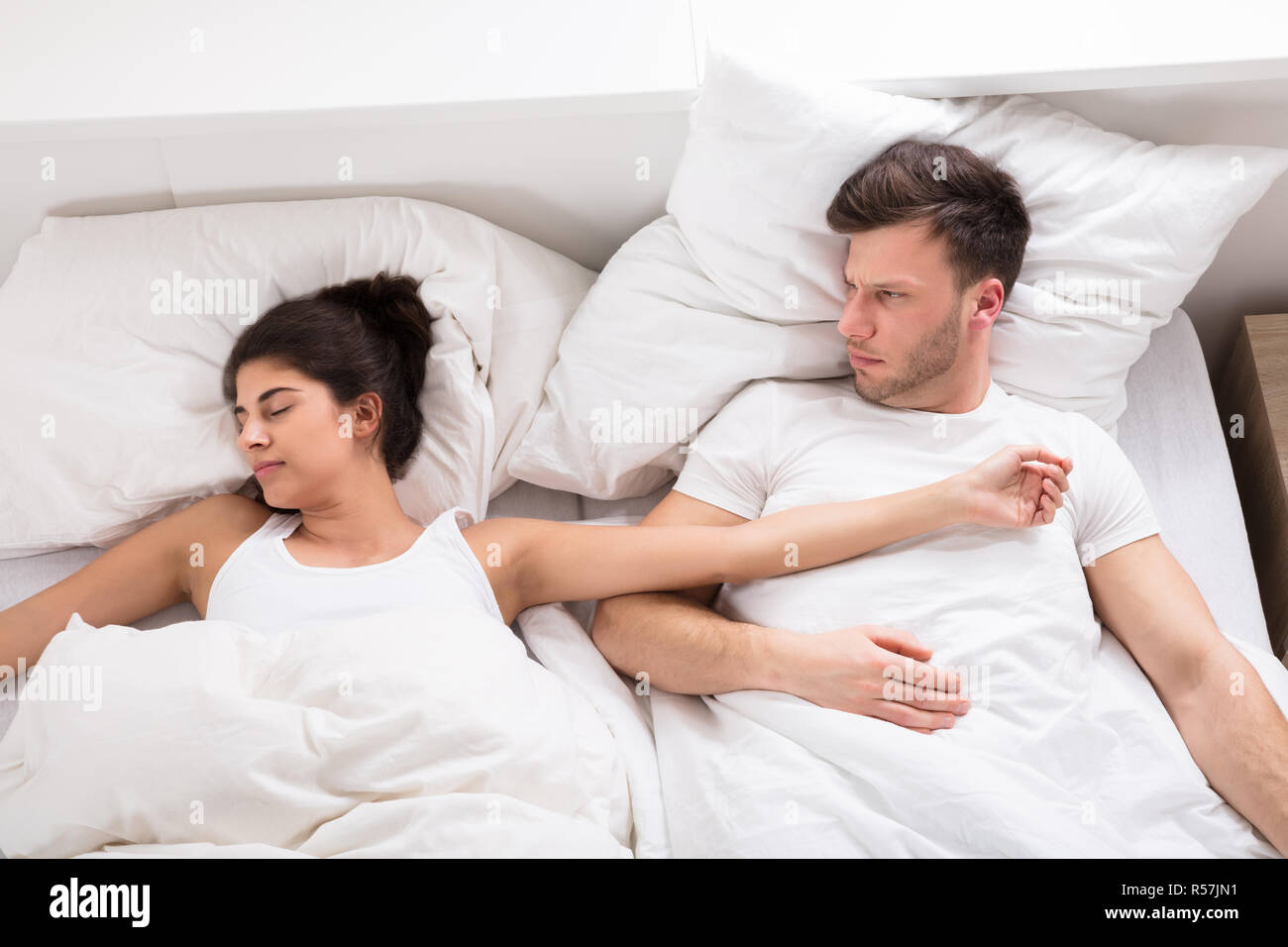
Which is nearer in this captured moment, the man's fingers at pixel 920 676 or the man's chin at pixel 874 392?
the man's fingers at pixel 920 676

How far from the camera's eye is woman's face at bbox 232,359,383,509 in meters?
1.56

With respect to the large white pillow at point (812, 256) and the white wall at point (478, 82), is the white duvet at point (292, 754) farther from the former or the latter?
the white wall at point (478, 82)

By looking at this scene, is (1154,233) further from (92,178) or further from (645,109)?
(92,178)

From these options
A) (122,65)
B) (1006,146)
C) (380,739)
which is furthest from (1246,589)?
(122,65)

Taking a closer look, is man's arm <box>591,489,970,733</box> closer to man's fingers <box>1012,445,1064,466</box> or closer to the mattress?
the mattress

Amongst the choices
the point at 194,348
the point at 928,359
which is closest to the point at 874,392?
the point at 928,359

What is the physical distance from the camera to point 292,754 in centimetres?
126

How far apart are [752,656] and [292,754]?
0.59m

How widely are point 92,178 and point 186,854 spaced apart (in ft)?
3.64

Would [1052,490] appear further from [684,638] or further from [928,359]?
[684,638]

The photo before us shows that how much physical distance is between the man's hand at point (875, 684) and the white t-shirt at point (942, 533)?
0.13ft

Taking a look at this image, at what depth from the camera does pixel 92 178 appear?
1734 mm

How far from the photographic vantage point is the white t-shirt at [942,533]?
4.67ft

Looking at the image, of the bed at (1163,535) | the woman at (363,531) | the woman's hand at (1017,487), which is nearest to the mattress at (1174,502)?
the bed at (1163,535)
